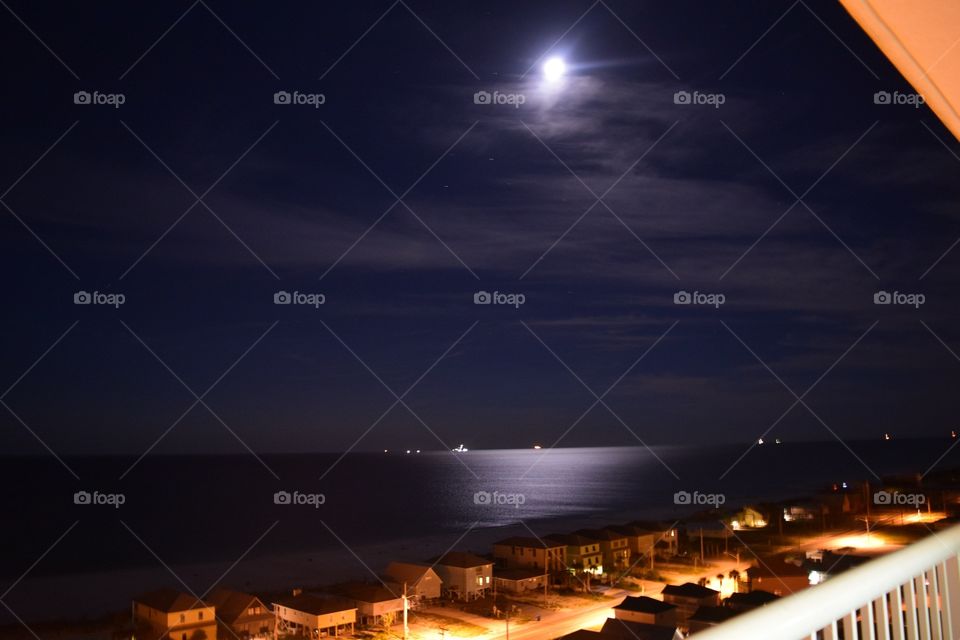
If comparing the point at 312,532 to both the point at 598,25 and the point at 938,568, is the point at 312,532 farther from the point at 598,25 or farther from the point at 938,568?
the point at 938,568

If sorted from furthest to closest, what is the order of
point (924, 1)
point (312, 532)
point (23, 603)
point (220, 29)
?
point (312, 532) → point (23, 603) → point (220, 29) → point (924, 1)

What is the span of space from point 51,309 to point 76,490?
35802mm

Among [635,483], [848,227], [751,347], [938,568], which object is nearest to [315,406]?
[751,347]

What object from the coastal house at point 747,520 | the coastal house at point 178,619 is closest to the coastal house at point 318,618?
the coastal house at point 178,619

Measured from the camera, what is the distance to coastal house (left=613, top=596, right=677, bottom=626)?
613 cm

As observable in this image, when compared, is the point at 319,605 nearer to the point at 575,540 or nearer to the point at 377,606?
the point at 377,606

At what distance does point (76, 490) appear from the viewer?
128ft

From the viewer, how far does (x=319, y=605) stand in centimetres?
801

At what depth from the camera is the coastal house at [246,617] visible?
7.78 metres

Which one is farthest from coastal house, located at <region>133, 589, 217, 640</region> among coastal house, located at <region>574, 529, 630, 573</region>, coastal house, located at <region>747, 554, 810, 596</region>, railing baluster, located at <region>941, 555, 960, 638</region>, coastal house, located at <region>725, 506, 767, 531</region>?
coastal house, located at <region>725, 506, 767, 531</region>

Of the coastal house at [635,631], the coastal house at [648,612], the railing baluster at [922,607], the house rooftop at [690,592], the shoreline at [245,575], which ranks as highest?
the railing baluster at [922,607]

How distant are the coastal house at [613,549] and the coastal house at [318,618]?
4275 millimetres

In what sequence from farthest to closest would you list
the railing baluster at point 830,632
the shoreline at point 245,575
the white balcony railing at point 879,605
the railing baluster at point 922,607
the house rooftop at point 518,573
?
the shoreline at point 245,575 → the house rooftop at point 518,573 → the railing baluster at point 922,607 → the railing baluster at point 830,632 → the white balcony railing at point 879,605

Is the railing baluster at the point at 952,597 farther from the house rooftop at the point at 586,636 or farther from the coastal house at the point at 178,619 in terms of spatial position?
the coastal house at the point at 178,619
